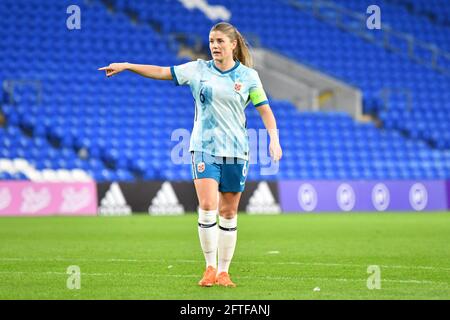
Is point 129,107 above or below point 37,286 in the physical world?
above

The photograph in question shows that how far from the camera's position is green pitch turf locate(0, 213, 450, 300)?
25.2ft

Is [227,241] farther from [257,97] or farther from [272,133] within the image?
[257,97]

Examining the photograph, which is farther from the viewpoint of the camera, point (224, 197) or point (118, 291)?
point (224, 197)

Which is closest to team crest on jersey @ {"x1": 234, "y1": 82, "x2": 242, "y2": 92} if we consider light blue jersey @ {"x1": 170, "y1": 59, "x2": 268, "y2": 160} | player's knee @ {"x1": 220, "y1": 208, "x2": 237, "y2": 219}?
light blue jersey @ {"x1": 170, "y1": 59, "x2": 268, "y2": 160}

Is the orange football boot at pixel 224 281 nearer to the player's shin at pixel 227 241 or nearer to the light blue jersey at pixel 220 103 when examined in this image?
the player's shin at pixel 227 241

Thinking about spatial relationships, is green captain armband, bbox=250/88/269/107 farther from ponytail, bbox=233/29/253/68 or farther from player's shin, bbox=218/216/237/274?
player's shin, bbox=218/216/237/274

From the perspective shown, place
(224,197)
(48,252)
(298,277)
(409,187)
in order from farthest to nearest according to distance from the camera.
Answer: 1. (409,187)
2. (48,252)
3. (298,277)
4. (224,197)

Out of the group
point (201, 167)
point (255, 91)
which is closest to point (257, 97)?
point (255, 91)

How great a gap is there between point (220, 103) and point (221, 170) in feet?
1.89

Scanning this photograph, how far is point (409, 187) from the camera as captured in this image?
960 inches

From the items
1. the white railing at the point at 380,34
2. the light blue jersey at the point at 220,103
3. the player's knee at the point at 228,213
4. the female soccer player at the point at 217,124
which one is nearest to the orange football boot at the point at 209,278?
the female soccer player at the point at 217,124
